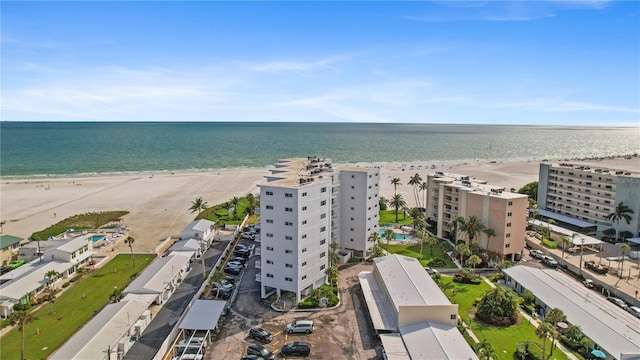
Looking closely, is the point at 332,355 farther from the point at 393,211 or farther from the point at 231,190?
the point at 231,190

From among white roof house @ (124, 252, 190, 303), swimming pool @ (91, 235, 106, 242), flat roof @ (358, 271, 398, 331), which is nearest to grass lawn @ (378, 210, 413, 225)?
flat roof @ (358, 271, 398, 331)

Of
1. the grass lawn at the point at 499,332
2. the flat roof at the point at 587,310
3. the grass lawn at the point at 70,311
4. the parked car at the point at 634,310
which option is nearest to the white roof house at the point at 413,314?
the grass lawn at the point at 499,332

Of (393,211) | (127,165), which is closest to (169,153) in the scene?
(127,165)

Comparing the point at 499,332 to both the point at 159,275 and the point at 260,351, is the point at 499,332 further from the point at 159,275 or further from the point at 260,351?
the point at 159,275

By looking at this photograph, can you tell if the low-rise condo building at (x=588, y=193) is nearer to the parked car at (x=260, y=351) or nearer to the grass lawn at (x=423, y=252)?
the grass lawn at (x=423, y=252)

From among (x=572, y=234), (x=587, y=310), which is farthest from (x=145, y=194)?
(x=587, y=310)
